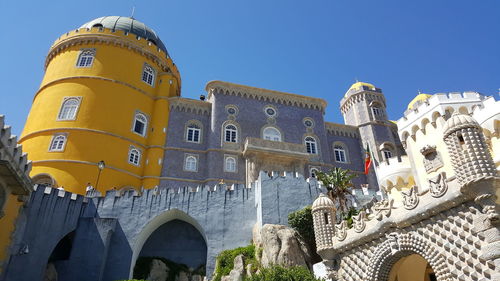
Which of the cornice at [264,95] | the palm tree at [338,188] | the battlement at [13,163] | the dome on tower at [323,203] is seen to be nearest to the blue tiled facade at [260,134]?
the cornice at [264,95]

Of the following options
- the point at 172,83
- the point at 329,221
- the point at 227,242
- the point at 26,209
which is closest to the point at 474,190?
the point at 329,221

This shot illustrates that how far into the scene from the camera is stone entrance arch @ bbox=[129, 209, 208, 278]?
24.4 metres

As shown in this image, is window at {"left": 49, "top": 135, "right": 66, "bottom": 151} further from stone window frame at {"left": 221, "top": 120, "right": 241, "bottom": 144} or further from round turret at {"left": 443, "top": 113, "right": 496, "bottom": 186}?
round turret at {"left": 443, "top": 113, "right": 496, "bottom": 186}

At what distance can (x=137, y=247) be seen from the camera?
80.3 feet

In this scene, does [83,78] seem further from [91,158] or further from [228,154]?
[228,154]

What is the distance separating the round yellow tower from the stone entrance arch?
21.1ft

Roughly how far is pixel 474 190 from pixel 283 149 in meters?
23.5

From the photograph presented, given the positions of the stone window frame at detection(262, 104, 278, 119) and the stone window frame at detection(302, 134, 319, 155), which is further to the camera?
the stone window frame at detection(262, 104, 278, 119)

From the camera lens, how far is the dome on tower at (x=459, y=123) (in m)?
13.2

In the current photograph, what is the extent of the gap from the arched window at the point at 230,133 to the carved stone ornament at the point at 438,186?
2422cm

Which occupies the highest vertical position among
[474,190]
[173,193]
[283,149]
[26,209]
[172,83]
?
[172,83]

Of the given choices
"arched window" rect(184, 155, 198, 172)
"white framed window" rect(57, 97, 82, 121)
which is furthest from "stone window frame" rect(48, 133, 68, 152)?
"arched window" rect(184, 155, 198, 172)

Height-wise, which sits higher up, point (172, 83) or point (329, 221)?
point (172, 83)

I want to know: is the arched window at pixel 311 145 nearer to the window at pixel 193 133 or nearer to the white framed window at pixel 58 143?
the window at pixel 193 133
